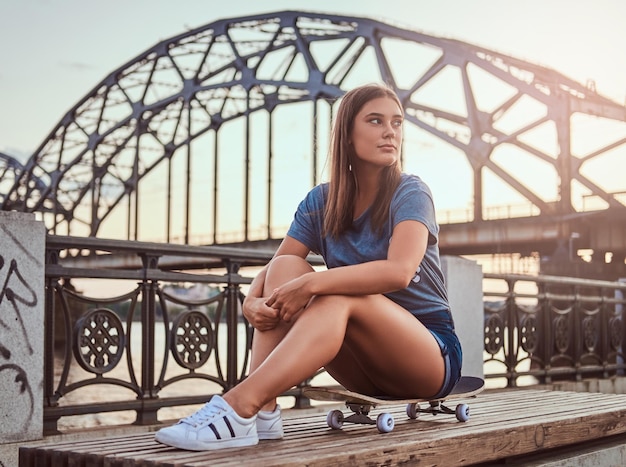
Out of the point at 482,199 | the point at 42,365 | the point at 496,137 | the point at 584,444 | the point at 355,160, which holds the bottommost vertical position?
the point at 584,444

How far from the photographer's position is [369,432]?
288 centimetres

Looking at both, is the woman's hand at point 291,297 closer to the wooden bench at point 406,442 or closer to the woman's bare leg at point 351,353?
the woman's bare leg at point 351,353

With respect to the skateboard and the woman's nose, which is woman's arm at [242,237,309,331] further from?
the woman's nose

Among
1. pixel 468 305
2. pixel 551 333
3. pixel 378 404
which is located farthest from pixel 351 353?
pixel 551 333

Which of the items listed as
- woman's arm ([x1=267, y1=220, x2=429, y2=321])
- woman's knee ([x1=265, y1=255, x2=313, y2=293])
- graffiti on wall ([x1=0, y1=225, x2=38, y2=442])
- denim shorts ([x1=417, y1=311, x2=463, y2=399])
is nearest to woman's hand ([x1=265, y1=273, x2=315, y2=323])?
woman's arm ([x1=267, y1=220, x2=429, y2=321])

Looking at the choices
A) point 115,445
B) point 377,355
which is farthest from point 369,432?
point 115,445

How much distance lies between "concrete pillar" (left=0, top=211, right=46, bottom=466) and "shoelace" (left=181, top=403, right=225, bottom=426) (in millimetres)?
2092

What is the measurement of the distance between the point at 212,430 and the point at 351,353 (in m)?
0.64

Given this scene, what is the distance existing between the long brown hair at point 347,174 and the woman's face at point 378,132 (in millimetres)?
26

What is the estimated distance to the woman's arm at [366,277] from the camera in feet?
8.79

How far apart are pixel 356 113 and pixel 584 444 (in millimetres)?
1675

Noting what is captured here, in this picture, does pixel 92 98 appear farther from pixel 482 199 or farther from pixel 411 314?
pixel 411 314

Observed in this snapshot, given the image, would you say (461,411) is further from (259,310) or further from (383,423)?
(259,310)

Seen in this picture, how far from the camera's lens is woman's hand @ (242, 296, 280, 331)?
2745 millimetres
